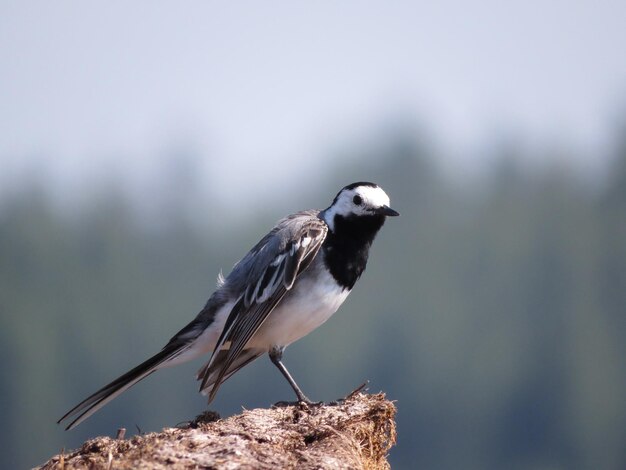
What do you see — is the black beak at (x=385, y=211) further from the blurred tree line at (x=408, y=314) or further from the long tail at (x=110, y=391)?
the blurred tree line at (x=408, y=314)

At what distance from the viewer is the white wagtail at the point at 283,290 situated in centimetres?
1284

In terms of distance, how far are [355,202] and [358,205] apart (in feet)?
0.16

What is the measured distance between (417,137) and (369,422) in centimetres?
15692

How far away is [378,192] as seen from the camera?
44.9ft

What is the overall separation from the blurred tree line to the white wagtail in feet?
302

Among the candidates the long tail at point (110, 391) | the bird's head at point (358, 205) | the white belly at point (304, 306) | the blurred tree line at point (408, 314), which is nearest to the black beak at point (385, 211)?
the bird's head at point (358, 205)

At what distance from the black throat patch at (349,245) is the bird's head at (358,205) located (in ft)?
0.13

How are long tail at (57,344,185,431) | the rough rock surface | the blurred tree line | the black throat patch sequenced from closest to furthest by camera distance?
the rough rock surface
long tail at (57,344,185,431)
the black throat patch
the blurred tree line

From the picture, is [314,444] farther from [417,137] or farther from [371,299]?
[417,137]

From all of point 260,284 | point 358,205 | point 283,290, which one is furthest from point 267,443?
point 358,205

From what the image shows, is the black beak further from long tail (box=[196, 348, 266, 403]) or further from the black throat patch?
long tail (box=[196, 348, 266, 403])

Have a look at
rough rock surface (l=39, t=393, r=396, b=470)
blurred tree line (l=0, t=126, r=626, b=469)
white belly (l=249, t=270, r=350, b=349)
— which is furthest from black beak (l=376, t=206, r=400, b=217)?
blurred tree line (l=0, t=126, r=626, b=469)

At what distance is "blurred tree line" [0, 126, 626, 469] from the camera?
11231 centimetres

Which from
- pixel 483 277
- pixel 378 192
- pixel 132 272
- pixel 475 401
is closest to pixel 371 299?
pixel 483 277
